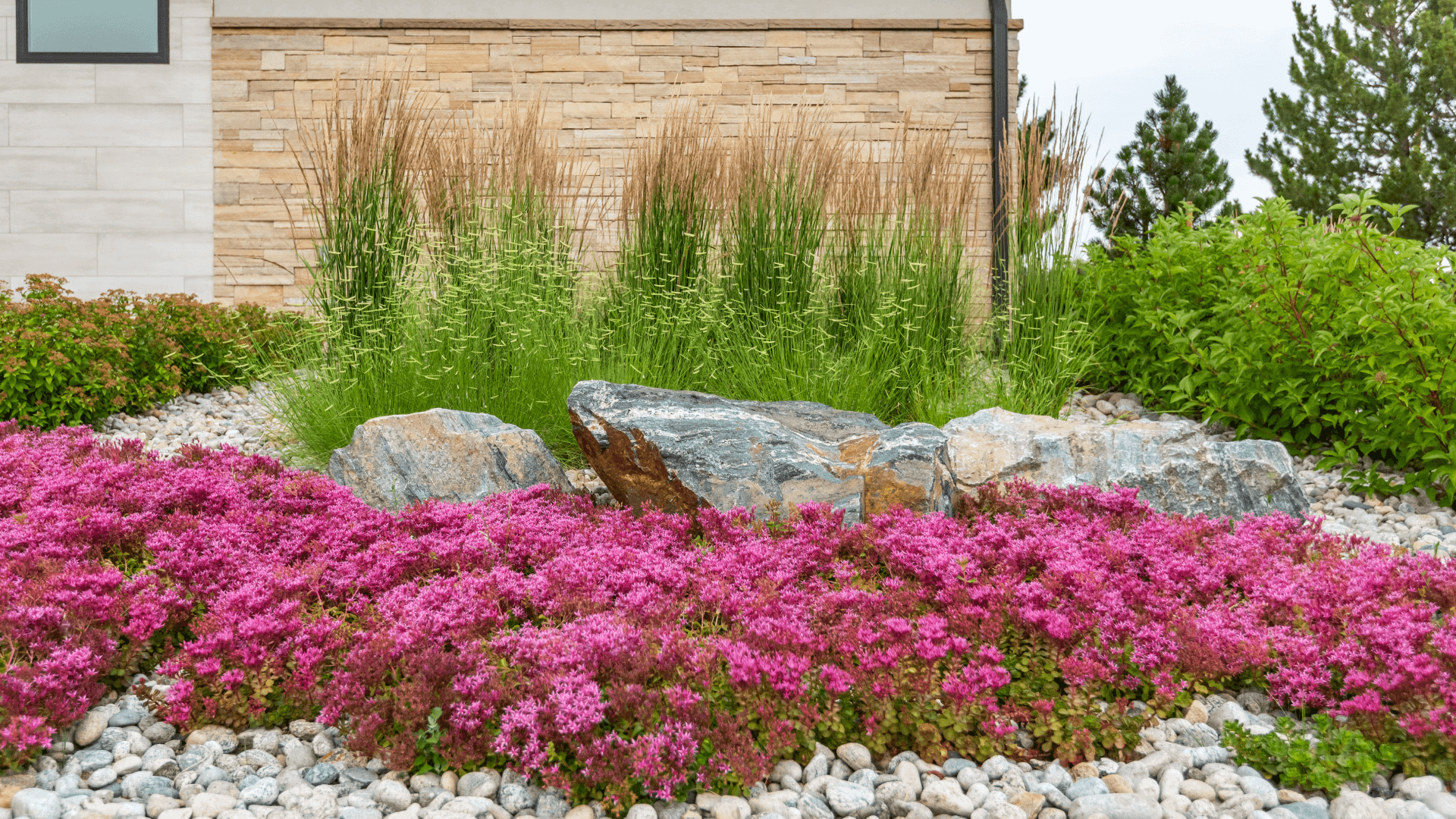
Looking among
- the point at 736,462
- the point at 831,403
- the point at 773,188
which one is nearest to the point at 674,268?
the point at 773,188

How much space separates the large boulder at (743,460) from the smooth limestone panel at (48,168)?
7316mm

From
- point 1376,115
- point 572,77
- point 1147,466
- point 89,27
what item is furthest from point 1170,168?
point 89,27

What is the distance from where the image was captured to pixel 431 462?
358cm

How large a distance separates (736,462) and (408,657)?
1431mm

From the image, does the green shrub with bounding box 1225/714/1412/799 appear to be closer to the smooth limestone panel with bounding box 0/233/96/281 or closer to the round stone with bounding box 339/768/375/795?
the round stone with bounding box 339/768/375/795

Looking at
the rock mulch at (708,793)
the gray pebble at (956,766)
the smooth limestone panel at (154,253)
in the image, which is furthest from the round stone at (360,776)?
the smooth limestone panel at (154,253)

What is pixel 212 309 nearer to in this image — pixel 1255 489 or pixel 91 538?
pixel 91 538

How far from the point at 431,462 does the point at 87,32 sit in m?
7.46

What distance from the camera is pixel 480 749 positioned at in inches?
72.9

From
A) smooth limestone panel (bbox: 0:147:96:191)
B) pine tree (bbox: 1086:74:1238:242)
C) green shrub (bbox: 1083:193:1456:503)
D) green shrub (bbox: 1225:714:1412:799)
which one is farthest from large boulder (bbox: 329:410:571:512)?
pine tree (bbox: 1086:74:1238:242)

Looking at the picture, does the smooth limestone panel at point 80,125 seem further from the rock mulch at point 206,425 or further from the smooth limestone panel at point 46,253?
the rock mulch at point 206,425

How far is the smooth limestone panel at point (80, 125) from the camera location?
8.11 meters

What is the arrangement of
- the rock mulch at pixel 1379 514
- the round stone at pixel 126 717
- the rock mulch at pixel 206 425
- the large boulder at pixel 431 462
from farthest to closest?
1. the rock mulch at pixel 206 425
2. the rock mulch at pixel 1379 514
3. the large boulder at pixel 431 462
4. the round stone at pixel 126 717

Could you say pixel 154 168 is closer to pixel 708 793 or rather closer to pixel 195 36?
pixel 195 36
